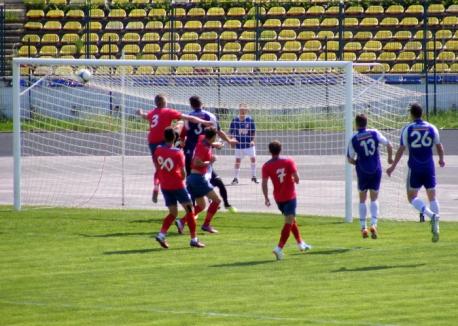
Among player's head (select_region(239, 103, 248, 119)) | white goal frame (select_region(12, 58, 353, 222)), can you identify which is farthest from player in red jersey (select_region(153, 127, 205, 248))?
player's head (select_region(239, 103, 248, 119))

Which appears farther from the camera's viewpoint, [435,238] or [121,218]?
[121,218]

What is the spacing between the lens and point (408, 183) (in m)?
17.2

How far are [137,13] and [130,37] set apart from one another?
1410 millimetres

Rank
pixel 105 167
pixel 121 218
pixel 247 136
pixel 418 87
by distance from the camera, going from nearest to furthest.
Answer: pixel 121 218
pixel 247 136
pixel 105 167
pixel 418 87

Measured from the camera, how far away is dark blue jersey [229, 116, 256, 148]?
2523cm

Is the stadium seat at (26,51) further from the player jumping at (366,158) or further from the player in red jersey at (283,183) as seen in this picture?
the player in red jersey at (283,183)

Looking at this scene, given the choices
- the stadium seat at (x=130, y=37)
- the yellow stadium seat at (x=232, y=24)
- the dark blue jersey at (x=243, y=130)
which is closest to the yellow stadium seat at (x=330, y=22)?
the yellow stadium seat at (x=232, y=24)

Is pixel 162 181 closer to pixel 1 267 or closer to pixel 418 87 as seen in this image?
pixel 1 267

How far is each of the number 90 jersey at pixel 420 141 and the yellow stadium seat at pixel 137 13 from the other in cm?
2903

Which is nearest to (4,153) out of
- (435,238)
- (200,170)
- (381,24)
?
(381,24)

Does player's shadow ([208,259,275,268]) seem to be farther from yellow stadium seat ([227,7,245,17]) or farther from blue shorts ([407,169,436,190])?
yellow stadium seat ([227,7,245,17])

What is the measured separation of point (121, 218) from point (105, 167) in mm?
8355

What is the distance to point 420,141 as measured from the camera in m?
16.8

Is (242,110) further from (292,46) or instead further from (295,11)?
(295,11)
